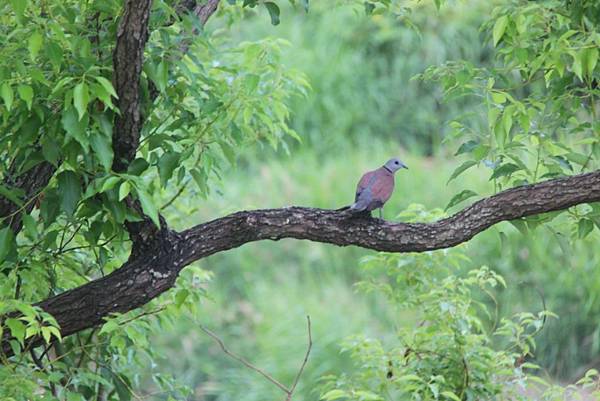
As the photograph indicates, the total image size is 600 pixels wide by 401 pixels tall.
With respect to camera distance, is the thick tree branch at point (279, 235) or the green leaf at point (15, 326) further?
the thick tree branch at point (279, 235)

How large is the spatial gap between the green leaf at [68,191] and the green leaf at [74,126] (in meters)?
0.18

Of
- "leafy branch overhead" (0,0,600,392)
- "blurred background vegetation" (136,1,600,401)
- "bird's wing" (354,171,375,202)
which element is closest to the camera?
"leafy branch overhead" (0,0,600,392)

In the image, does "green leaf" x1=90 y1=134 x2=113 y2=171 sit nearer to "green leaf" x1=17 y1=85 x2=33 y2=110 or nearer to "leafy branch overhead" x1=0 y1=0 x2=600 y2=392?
"leafy branch overhead" x1=0 y1=0 x2=600 y2=392

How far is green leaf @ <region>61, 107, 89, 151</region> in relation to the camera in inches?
90.6

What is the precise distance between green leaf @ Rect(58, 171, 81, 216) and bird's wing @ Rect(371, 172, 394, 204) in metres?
0.81

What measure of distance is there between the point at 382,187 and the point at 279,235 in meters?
0.32

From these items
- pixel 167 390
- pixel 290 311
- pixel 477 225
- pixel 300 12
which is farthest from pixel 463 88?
pixel 300 12

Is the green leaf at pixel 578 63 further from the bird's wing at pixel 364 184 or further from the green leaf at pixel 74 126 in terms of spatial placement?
the green leaf at pixel 74 126

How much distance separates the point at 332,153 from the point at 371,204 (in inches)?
200

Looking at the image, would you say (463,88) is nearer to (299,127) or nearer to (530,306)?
(530,306)

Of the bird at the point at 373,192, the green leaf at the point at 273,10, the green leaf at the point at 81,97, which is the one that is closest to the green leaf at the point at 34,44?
the green leaf at the point at 81,97

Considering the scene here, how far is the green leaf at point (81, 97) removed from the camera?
220 centimetres

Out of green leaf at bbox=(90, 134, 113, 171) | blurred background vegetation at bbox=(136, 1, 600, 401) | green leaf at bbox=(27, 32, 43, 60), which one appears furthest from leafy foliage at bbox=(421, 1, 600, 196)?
blurred background vegetation at bbox=(136, 1, 600, 401)

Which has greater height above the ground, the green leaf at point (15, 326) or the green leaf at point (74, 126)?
the green leaf at point (74, 126)
